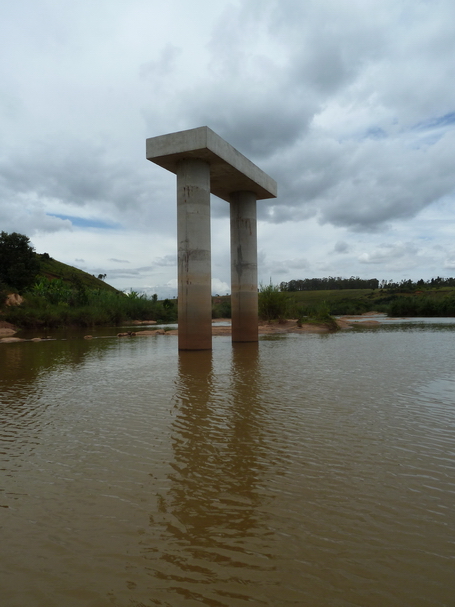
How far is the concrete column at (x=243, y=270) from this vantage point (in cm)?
1745

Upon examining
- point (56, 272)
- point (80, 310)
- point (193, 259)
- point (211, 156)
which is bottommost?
point (80, 310)

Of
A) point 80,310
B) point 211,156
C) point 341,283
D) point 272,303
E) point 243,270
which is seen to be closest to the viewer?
point 211,156

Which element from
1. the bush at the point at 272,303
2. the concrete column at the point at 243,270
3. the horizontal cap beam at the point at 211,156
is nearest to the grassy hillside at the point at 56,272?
the bush at the point at 272,303

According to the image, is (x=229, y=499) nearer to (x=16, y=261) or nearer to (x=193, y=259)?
(x=193, y=259)

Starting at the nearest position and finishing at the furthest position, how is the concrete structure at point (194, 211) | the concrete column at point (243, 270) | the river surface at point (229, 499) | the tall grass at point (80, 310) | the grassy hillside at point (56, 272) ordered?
the river surface at point (229, 499)
the concrete structure at point (194, 211)
the concrete column at point (243, 270)
the tall grass at point (80, 310)
the grassy hillside at point (56, 272)

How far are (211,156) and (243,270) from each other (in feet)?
16.7

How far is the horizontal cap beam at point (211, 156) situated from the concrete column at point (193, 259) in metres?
0.61

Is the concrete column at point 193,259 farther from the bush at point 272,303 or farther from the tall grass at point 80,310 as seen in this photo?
the tall grass at point 80,310

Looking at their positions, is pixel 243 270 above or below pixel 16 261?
below

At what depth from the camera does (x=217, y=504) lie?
2789 millimetres

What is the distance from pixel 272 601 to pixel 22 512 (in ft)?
5.57

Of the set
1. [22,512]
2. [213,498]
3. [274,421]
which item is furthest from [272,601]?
[274,421]

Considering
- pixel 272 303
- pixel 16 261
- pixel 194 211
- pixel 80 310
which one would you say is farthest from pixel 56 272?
pixel 194 211

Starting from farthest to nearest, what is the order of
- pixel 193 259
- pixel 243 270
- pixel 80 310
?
pixel 80 310
pixel 243 270
pixel 193 259
